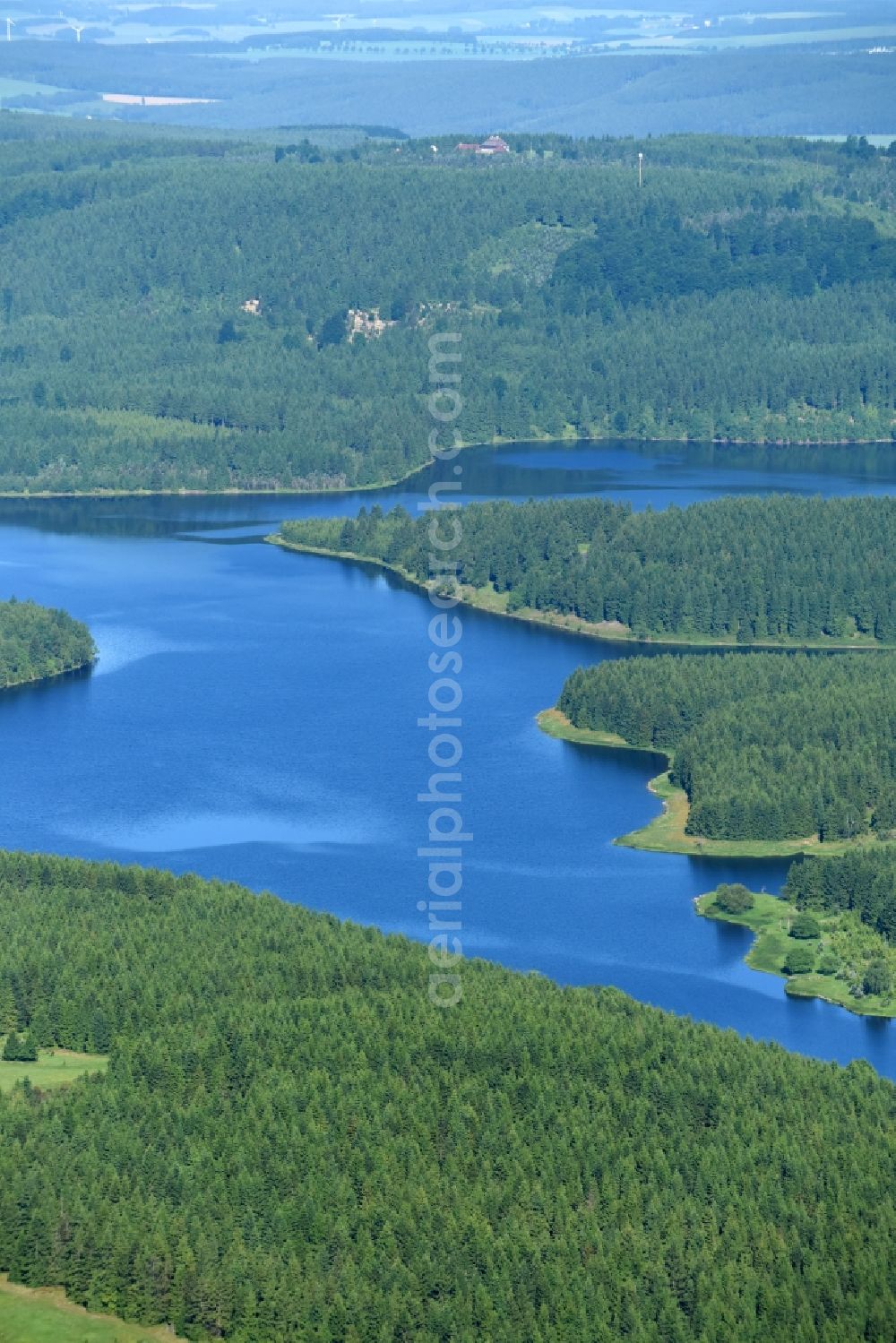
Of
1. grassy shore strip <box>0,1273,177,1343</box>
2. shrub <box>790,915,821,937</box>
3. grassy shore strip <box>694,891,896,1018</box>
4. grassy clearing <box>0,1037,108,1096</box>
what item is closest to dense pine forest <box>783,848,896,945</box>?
grassy shore strip <box>694,891,896,1018</box>

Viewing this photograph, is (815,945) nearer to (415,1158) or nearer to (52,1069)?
(415,1158)

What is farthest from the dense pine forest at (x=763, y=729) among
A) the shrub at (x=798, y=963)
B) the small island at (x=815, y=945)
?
the shrub at (x=798, y=963)

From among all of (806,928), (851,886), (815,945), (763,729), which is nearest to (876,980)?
(815,945)

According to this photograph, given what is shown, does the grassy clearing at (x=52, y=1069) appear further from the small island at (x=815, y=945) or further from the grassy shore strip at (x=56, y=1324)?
the small island at (x=815, y=945)

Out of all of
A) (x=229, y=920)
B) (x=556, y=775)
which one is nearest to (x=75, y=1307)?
(x=229, y=920)

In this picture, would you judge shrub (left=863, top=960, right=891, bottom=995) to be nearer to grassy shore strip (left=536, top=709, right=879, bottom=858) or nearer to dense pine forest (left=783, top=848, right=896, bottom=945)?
dense pine forest (left=783, top=848, right=896, bottom=945)

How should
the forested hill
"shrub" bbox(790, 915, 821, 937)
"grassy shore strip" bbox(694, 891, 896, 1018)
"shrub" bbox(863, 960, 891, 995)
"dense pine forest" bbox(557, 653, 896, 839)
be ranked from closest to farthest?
1. the forested hill
2. "grassy shore strip" bbox(694, 891, 896, 1018)
3. "shrub" bbox(863, 960, 891, 995)
4. "shrub" bbox(790, 915, 821, 937)
5. "dense pine forest" bbox(557, 653, 896, 839)
